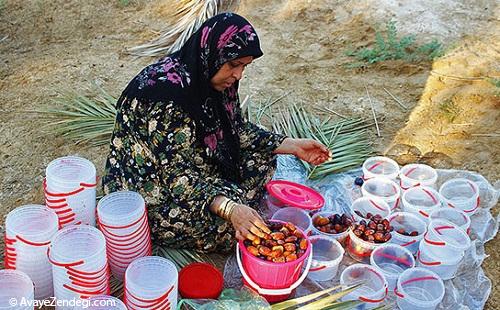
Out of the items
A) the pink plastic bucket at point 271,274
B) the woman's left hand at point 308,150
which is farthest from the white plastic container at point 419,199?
the pink plastic bucket at point 271,274

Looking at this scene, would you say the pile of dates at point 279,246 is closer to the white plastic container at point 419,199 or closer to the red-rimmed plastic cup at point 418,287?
the red-rimmed plastic cup at point 418,287

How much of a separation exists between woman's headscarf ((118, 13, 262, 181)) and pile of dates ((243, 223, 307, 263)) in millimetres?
545

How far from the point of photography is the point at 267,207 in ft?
9.68

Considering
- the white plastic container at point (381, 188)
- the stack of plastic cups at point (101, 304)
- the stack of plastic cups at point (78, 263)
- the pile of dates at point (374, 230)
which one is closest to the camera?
the stack of plastic cups at point (101, 304)

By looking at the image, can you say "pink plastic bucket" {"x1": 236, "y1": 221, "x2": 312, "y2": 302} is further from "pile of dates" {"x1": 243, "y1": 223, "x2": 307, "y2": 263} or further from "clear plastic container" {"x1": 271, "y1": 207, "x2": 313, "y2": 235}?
"clear plastic container" {"x1": 271, "y1": 207, "x2": 313, "y2": 235}

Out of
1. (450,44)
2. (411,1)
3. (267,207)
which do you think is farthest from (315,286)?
(411,1)

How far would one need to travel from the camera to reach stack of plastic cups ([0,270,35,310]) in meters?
1.96

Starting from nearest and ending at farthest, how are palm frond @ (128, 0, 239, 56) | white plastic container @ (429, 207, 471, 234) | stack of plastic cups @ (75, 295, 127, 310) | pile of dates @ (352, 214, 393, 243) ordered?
stack of plastic cups @ (75, 295, 127, 310), pile of dates @ (352, 214, 393, 243), white plastic container @ (429, 207, 471, 234), palm frond @ (128, 0, 239, 56)

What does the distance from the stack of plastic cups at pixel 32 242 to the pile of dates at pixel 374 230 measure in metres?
1.29

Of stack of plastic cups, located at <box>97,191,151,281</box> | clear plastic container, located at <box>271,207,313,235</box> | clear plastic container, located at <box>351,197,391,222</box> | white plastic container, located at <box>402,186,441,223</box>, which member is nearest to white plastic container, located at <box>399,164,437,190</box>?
white plastic container, located at <box>402,186,441,223</box>

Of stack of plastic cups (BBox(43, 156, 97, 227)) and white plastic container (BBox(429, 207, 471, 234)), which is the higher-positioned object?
stack of plastic cups (BBox(43, 156, 97, 227))

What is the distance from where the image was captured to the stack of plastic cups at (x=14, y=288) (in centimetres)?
196

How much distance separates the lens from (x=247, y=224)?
221 cm

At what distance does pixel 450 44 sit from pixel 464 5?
61cm
